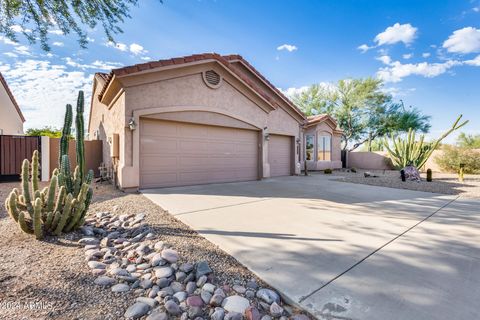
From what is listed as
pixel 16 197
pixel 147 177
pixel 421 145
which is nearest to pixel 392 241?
pixel 16 197

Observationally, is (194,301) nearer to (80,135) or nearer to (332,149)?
(80,135)

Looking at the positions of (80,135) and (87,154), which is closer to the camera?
(80,135)

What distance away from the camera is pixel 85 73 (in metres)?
14.5

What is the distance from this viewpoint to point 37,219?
325cm

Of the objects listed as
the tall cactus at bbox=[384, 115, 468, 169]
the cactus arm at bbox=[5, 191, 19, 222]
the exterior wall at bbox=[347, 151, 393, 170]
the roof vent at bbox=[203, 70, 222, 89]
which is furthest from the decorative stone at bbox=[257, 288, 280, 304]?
the exterior wall at bbox=[347, 151, 393, 170]

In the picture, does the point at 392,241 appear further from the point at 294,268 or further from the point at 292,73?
the point at 292,73

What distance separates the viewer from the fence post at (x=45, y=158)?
997 cm

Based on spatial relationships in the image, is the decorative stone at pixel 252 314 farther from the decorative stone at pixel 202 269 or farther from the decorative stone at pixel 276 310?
the decorative stone at pixel 202 269

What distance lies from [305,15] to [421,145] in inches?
355

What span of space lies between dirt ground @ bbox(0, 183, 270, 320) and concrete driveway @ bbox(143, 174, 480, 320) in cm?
34

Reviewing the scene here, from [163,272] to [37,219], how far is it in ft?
7.48

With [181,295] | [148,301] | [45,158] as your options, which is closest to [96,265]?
[148,301]

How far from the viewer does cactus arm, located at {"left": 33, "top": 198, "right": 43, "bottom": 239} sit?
315 centimetres

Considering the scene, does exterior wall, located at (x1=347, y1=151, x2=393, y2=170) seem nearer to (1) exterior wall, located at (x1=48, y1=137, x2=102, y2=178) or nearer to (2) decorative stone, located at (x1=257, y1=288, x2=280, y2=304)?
(1) exterior wall, located at (x1=48, y1=137, x2=102, y2=178)
